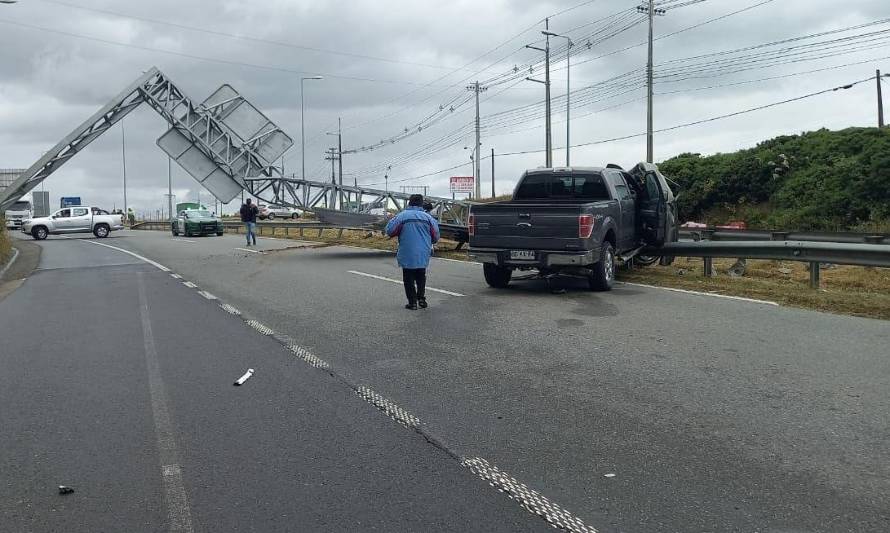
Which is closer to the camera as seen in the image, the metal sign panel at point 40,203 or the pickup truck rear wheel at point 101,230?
the pickup truck rear wheel at point 101,230

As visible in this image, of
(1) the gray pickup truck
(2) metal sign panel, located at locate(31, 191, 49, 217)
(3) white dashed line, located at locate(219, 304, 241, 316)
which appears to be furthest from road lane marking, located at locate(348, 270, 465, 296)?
(2) metal sign panel, located at locate(31, 191, 49, 217)

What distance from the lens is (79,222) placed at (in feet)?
147

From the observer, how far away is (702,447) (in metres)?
4.86

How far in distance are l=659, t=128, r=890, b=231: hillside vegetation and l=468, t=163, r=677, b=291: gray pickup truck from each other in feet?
50.2

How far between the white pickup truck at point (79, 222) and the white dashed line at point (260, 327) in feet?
123

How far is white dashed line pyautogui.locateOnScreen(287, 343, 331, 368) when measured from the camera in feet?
24.2

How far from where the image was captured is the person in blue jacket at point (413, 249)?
11.0 meters

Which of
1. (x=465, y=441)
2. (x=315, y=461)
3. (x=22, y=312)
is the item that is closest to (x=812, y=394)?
(x=465, y=441)

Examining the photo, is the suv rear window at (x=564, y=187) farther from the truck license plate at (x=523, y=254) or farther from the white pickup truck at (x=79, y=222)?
the white pickup truck at (x=79, y=222)

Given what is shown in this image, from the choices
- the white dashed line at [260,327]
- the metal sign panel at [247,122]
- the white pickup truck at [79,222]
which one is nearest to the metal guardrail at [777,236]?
the metal sign panel at [247,122]

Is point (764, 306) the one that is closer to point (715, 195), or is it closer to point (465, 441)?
point (465, 441)

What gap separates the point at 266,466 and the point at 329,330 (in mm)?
4722

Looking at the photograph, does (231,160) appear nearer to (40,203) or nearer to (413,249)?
(413,249)

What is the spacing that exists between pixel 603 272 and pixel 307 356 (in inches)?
245
